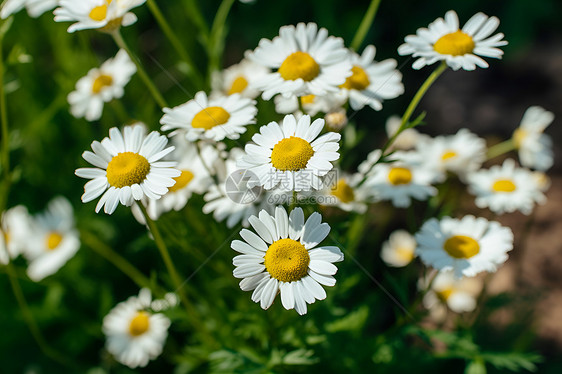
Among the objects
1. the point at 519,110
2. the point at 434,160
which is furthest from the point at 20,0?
the point at 519,110

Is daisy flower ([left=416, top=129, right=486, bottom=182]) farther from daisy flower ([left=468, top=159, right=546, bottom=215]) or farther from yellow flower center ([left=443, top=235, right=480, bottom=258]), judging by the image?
yellow flower center ([left=443, top=235, right=480, bottom=258])

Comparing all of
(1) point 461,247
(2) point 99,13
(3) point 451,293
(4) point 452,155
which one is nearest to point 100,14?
(2) point 99,13

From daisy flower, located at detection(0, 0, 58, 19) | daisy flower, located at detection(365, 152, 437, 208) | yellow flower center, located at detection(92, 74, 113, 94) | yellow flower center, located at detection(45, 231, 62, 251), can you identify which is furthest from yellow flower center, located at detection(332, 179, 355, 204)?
yellow flower center, located at detection(45, 231, 62, 251)

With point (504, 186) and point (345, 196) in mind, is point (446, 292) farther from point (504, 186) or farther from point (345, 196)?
point (345, 196)

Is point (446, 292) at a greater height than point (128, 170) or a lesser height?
lesser

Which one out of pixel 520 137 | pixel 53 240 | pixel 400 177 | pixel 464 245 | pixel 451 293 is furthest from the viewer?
pixel 53 240

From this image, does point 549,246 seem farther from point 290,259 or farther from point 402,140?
point 290,259

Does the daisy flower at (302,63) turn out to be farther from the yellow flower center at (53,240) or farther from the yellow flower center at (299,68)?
the yellow flower center at (53,240)
